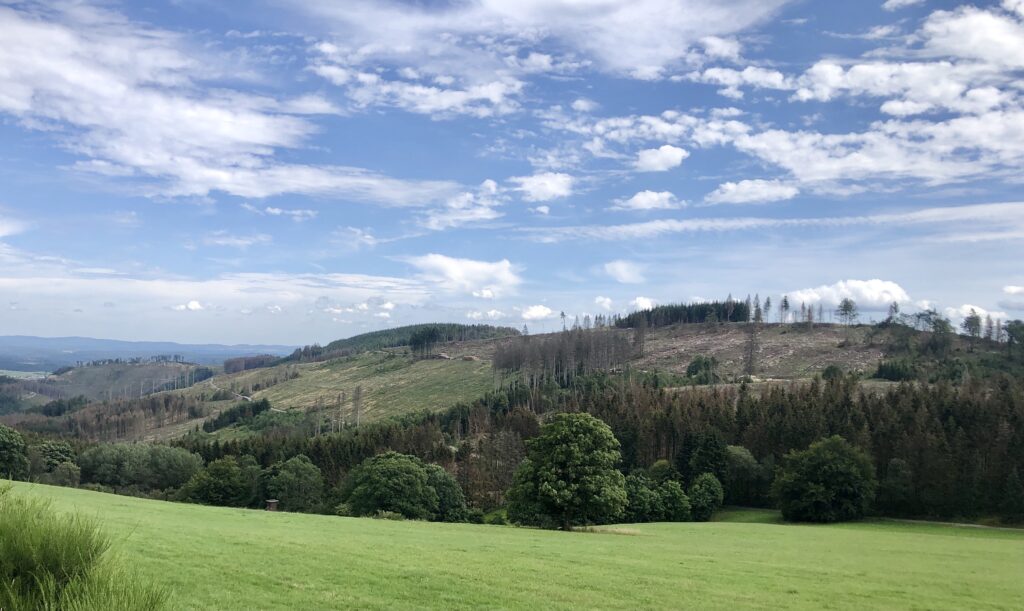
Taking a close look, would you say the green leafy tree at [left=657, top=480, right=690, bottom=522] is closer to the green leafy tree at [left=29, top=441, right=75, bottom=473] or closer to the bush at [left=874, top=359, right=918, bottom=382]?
the bush at [left=874, top=359, right=918, bottom=382]

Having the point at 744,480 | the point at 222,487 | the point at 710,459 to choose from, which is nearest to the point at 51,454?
the point at 222,487

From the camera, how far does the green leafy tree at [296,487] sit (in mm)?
90562

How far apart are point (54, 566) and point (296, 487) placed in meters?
88.8

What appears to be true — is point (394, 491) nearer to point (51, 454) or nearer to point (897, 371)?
point (51, 454)

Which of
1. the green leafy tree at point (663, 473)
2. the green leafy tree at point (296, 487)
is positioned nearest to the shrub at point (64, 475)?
the green leafy tree at point (296, 487)

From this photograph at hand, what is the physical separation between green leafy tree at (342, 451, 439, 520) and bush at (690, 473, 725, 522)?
35.3 m

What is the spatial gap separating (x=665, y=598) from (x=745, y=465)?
80.7 m

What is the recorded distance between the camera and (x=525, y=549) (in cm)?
3262

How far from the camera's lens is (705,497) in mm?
86312

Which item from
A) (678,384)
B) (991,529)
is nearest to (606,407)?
(678,384)

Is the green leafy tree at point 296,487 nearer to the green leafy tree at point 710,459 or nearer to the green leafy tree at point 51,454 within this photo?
the green leafy tree at point 51,454

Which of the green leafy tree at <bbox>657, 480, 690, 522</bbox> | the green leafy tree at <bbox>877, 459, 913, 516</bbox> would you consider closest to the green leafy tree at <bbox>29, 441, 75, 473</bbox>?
the green leafy tree at <bbox>657, 480, 690, 522</bbox>

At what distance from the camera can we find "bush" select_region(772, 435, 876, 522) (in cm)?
7538

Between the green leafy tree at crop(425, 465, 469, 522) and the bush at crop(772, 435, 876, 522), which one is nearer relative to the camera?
the bush at crop(772, 435, 876, 522)
